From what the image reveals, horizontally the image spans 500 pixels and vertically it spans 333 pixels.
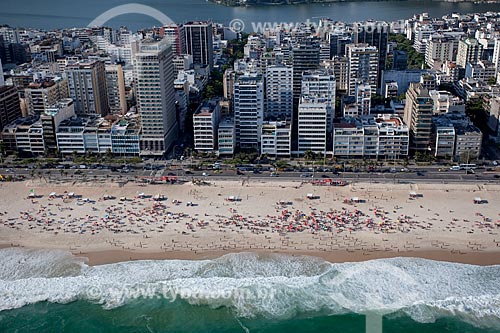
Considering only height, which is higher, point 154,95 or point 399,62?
point 154,95

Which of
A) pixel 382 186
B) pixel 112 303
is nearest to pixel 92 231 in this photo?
pixel 112 303

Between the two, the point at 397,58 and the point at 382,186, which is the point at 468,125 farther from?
the point at 397,58

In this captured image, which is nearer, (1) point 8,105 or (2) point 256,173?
(2) point 256,173

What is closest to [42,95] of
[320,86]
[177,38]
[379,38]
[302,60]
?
[320,86]

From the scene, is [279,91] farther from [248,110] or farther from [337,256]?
[337,256]

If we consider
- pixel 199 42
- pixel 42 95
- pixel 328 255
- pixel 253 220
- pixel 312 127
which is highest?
pixel 199 42

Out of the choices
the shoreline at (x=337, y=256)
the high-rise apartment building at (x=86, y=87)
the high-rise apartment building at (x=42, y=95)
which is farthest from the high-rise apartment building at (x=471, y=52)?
the high-rise apartment building at (x=42, y=95)
